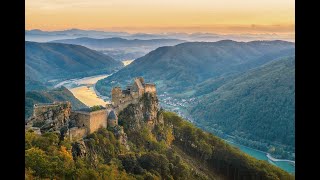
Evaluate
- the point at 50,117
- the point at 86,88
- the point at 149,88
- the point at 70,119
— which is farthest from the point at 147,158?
the point at 86,88

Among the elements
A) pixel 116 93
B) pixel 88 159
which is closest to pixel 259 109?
pixel 116 93

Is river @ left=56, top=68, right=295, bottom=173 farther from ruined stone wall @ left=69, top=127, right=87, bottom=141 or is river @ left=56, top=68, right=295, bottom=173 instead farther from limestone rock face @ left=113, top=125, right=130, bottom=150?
ruined stone wall @ left=69, top=127, right=87, bottom=141

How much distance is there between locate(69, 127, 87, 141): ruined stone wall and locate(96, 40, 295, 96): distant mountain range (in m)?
33.9

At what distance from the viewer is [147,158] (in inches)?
616

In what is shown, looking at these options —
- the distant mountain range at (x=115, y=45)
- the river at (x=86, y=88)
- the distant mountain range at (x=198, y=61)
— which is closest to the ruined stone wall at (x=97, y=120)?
the distant mountain range at (x=115, y=45)

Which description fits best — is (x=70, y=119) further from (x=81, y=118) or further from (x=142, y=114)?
(x=142, y=114)

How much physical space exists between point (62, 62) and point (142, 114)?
79.0ft

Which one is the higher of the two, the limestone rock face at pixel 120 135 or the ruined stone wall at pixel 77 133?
the ruined stone wall at pixel 77 133

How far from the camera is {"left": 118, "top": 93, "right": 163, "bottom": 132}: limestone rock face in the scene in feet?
56.4

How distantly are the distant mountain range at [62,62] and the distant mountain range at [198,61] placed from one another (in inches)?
371

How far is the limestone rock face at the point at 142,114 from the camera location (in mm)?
17192

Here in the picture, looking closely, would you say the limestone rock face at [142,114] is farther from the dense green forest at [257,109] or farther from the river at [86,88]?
the dense green forest at [257,109]

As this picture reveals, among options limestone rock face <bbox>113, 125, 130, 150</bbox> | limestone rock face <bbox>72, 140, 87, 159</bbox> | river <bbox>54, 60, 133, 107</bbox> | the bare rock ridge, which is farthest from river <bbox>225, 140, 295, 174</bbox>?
limestone rock face <bbox>72, 140, 87, 159</bbox>
